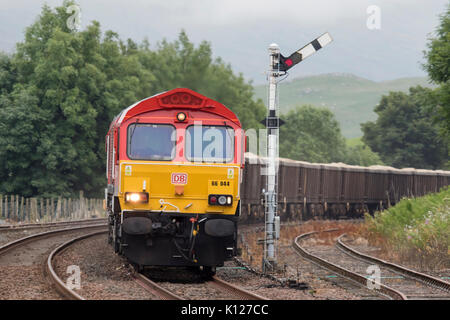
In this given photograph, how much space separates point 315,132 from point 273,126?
80230 mm

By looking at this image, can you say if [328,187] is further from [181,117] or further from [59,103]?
[181,117]

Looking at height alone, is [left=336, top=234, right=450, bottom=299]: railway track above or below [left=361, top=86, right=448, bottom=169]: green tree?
below

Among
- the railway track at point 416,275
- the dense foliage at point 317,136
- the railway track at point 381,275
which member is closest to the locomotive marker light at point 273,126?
the railway track at point 381,275

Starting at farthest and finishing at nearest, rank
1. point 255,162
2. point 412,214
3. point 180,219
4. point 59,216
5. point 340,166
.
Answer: point 340,166
point 59,216
point 255,162
point 412,214
point 180,219

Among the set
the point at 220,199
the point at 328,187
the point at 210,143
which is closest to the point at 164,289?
the point at 220,199

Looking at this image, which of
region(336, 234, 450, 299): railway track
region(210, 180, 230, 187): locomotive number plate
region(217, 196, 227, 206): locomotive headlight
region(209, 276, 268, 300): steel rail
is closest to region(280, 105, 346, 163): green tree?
region(336, 234, 450, 299): railway track

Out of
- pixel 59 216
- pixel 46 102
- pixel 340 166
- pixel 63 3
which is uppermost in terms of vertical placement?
pixel 63 3

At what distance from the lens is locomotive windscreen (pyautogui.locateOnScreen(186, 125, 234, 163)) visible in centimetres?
1305

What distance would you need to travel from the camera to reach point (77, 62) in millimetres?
42844

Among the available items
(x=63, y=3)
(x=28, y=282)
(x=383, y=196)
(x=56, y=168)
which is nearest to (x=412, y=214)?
(x=28, y=282)

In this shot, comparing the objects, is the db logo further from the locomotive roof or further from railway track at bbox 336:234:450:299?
railway track at bbox 336:234:450:299

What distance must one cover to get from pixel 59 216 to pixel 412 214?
19670 millimetres

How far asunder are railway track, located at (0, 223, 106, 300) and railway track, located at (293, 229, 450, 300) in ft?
18.5
